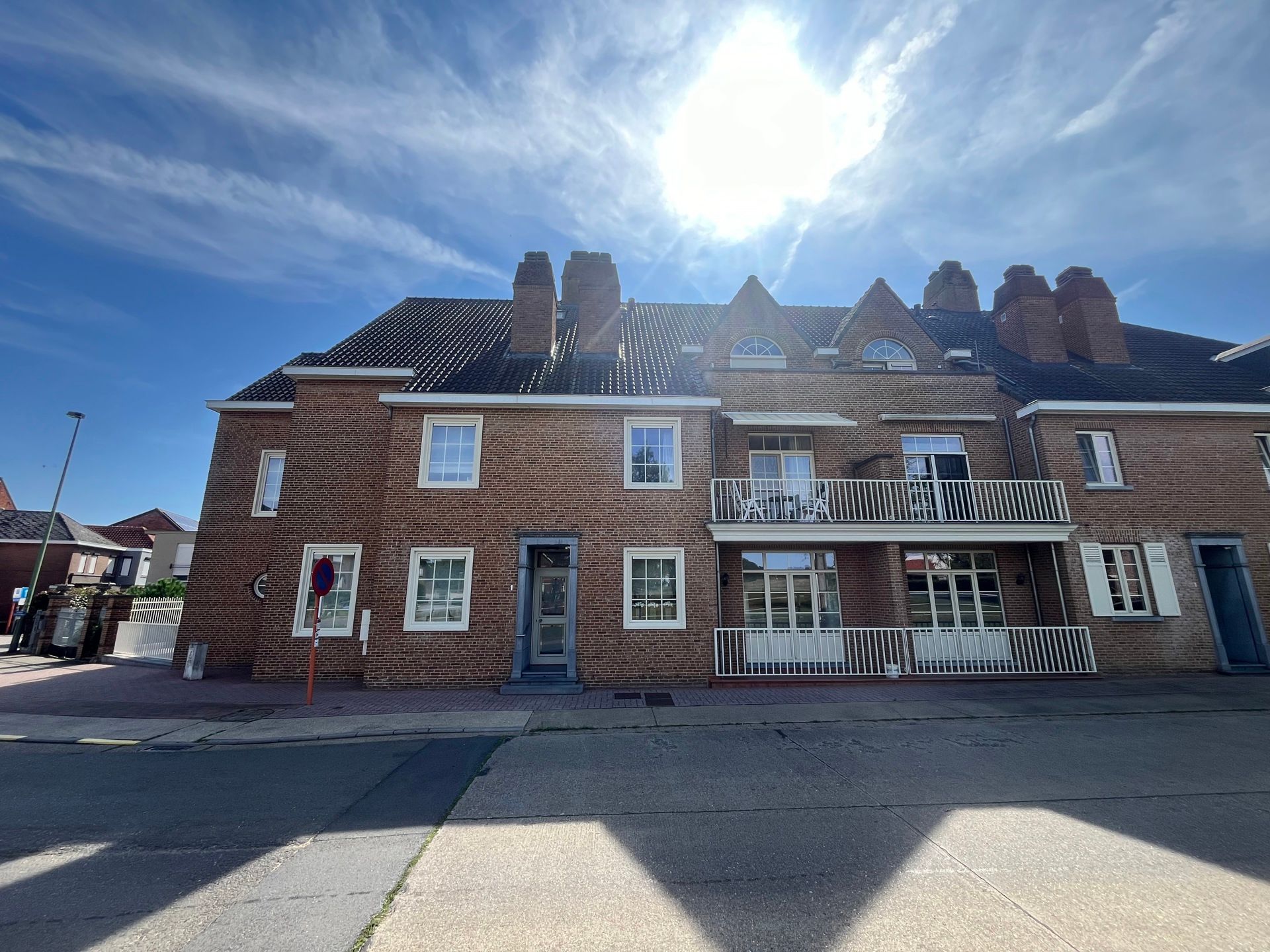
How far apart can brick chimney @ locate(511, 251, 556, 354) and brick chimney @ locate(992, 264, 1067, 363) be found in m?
14.5

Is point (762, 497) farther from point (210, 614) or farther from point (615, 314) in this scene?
point (210, 614)

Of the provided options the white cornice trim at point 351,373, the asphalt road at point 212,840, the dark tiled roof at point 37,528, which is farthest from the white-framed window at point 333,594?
the dark tiled roof at point 37,528

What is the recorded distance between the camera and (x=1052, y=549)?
41.0ft

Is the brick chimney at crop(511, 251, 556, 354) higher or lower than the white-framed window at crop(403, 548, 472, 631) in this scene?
higher

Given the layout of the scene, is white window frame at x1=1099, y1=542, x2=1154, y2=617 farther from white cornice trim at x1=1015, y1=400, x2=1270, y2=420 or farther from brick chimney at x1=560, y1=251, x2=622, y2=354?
brick chimney at x1=560, y1=251, x2=622, y2=354

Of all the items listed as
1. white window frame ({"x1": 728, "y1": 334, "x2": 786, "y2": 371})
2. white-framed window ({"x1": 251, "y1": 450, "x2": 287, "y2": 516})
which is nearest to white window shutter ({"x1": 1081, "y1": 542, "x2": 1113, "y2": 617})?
white window frame ({"x1": 728, "y1": 334, "x2": 786, "y2": 371})

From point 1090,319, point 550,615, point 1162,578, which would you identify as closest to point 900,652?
point 1162,578

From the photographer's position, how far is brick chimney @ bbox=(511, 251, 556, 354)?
14.4 meters

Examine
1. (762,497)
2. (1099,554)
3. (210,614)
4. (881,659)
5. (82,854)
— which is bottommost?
(82,854)

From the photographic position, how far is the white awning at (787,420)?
41.3 feet

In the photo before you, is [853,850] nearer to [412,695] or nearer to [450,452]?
[412,695]

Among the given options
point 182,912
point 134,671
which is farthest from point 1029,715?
point 134,671

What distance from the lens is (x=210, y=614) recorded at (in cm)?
1351

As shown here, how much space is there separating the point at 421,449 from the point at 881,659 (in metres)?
11.5
